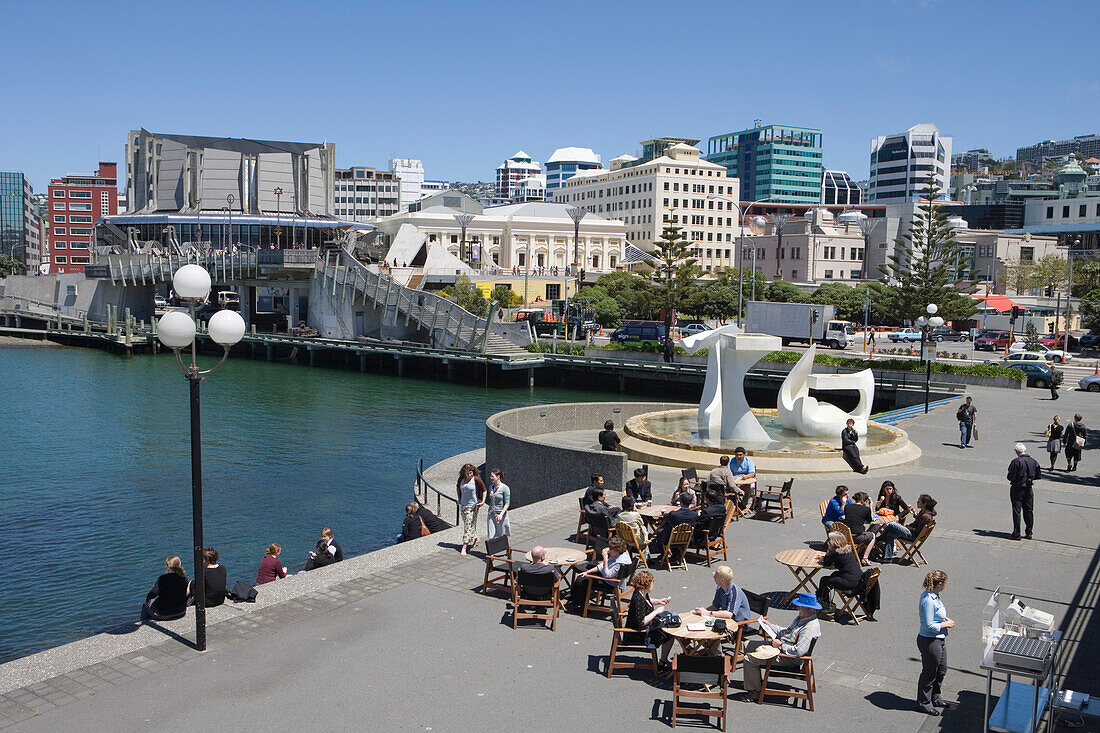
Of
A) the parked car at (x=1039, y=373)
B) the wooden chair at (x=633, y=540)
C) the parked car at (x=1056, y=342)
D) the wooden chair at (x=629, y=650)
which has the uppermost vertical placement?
the parked car at (x=1056, y=342)

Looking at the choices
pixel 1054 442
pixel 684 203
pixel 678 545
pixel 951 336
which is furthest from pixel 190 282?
pixel 684 203

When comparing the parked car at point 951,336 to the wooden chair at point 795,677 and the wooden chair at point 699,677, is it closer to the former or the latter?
the wooden chair at point 795,677

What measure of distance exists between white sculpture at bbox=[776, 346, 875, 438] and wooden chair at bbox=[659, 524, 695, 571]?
422 inches

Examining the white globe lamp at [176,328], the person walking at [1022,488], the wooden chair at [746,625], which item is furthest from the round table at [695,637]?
the person walking at [1022,488]

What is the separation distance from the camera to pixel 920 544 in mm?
12320

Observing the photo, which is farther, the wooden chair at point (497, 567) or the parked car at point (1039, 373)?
the parked car at point (1039, 373)

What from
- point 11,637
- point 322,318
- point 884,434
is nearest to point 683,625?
point 11,637

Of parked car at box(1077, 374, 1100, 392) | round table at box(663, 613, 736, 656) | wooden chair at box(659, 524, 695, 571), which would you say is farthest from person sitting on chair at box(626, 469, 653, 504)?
parked car at box(1077, 374, 1100, 392)

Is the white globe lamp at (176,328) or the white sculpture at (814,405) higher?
the white globe lamp at (176,328)

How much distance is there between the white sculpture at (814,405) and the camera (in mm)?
22234

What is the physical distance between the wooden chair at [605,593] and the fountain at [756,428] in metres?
8.23

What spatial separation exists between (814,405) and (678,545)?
11715 mm

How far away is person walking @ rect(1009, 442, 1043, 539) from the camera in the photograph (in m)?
13.6

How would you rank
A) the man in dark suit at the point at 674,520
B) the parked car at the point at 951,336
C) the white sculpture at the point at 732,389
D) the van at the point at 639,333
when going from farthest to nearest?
1. the parked car at the point at 951,336
2. the van at the point at 639,333
3. the white sculpture at the point at 732,389
4. the man in dark suit at the point at 674,520
